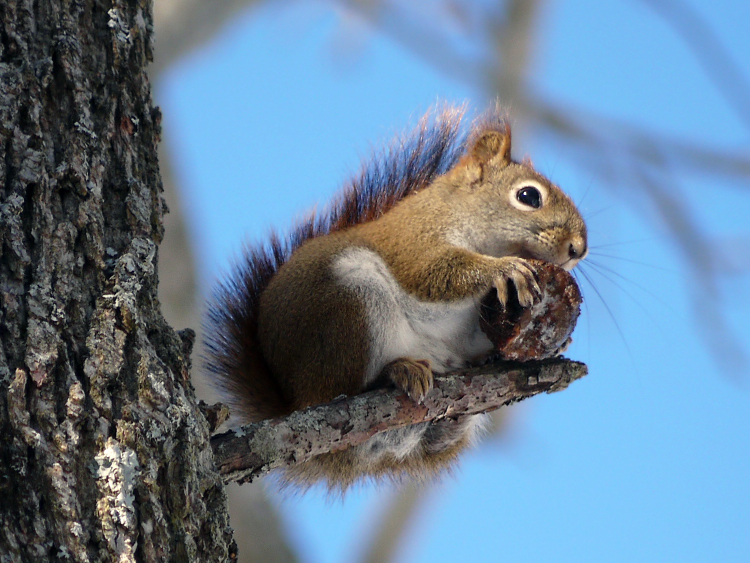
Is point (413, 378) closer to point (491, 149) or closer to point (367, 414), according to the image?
point (367, 414)

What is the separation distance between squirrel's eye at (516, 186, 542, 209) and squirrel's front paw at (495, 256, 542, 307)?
0.39 metres

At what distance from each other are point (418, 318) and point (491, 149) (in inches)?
28.7

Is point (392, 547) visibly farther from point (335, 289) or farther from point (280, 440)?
point (280, 440)

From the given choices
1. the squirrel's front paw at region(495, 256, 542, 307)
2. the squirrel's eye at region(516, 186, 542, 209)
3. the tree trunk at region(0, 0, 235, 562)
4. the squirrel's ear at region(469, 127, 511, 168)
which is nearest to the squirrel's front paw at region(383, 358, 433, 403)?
the squirrel's front paw at region(495, 256, 542, 307)

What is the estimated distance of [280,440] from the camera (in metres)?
1.37

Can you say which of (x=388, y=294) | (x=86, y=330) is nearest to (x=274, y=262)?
(x=388, y=294)

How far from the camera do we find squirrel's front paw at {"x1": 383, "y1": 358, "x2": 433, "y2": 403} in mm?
1615

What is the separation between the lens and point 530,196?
2.21 metres

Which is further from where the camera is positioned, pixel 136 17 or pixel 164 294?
pixel 164 294

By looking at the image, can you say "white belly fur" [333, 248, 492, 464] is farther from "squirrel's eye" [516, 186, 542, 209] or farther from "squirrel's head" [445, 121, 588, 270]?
"squirrel's eye" [516, 186, 542, 209]

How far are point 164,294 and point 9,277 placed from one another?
2041 mm

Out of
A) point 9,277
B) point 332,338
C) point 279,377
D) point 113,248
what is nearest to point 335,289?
point 332,338

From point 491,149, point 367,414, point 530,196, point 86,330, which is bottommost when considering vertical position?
point 367,414

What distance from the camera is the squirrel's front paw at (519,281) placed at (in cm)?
171
